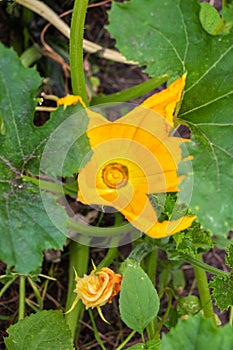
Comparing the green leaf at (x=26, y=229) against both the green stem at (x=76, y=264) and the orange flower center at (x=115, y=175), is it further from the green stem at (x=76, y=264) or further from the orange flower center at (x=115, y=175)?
the green stem at (x=76, y=264)

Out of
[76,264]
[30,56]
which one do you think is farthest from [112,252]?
[30,56]

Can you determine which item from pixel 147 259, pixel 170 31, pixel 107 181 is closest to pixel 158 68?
pixel 170 31

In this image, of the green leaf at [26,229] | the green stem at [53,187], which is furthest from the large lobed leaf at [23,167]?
the green stem at [53,187]

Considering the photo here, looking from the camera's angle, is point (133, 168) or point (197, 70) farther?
point (133, 168)

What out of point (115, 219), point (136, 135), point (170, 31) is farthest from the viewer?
point (115, 219)

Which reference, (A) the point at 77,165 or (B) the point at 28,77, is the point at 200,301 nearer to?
(A) the point at 77,165

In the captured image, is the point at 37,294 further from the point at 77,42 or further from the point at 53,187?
the point at 77,42
